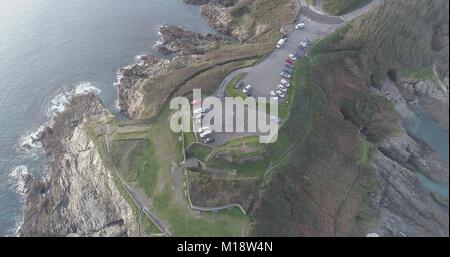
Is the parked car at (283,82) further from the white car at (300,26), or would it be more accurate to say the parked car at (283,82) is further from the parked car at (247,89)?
the white car at (300,26)

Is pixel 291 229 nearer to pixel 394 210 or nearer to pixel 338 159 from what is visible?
pixel 338 159

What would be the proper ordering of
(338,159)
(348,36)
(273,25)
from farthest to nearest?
(273,25) → (348,36) → (338,159)

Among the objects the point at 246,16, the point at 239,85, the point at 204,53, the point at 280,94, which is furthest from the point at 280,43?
the point at 246,16

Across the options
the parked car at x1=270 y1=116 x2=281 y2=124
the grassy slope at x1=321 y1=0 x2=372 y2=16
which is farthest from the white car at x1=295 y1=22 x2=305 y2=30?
the parked car at x1=270 y1=116 x2=281 y2=124

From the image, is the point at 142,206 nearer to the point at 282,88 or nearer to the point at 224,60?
the point at 282,88

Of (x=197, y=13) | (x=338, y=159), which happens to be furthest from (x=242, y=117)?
(x=197, y=13)

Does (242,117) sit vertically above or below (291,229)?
above

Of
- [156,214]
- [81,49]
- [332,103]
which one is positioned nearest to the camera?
[156,214]
